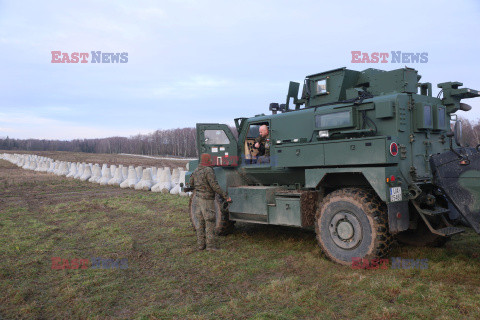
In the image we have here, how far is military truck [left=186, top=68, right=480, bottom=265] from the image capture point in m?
5.35

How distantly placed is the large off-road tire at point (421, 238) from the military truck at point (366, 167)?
0.02 meters

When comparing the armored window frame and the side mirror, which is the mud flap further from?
the armored window frame

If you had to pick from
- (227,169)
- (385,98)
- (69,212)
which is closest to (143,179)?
(69,212)

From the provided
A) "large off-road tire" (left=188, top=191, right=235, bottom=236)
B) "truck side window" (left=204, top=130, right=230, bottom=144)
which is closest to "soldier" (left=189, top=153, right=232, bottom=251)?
"large off-road tire" (left=188, top=191, right=235, bottom=236)

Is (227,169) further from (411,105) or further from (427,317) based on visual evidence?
(427,317)

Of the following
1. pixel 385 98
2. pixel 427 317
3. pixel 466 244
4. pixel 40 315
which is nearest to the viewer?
pixel 427 317

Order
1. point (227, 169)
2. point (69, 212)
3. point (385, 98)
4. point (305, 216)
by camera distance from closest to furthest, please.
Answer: point (385, 98)
point (305, 216)
point (227, 169)
point (69, 212)

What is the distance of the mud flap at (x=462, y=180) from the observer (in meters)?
4.99

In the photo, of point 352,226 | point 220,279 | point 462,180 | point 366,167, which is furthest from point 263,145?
point 462,180

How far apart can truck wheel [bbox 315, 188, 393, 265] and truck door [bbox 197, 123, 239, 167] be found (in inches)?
103

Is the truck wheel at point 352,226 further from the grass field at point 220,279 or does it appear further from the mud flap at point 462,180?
the mud flap at point 462,180

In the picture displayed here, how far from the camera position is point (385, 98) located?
5871 millimetres

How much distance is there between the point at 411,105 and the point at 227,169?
386 cm

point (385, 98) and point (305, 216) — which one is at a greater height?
point (385, 98)
